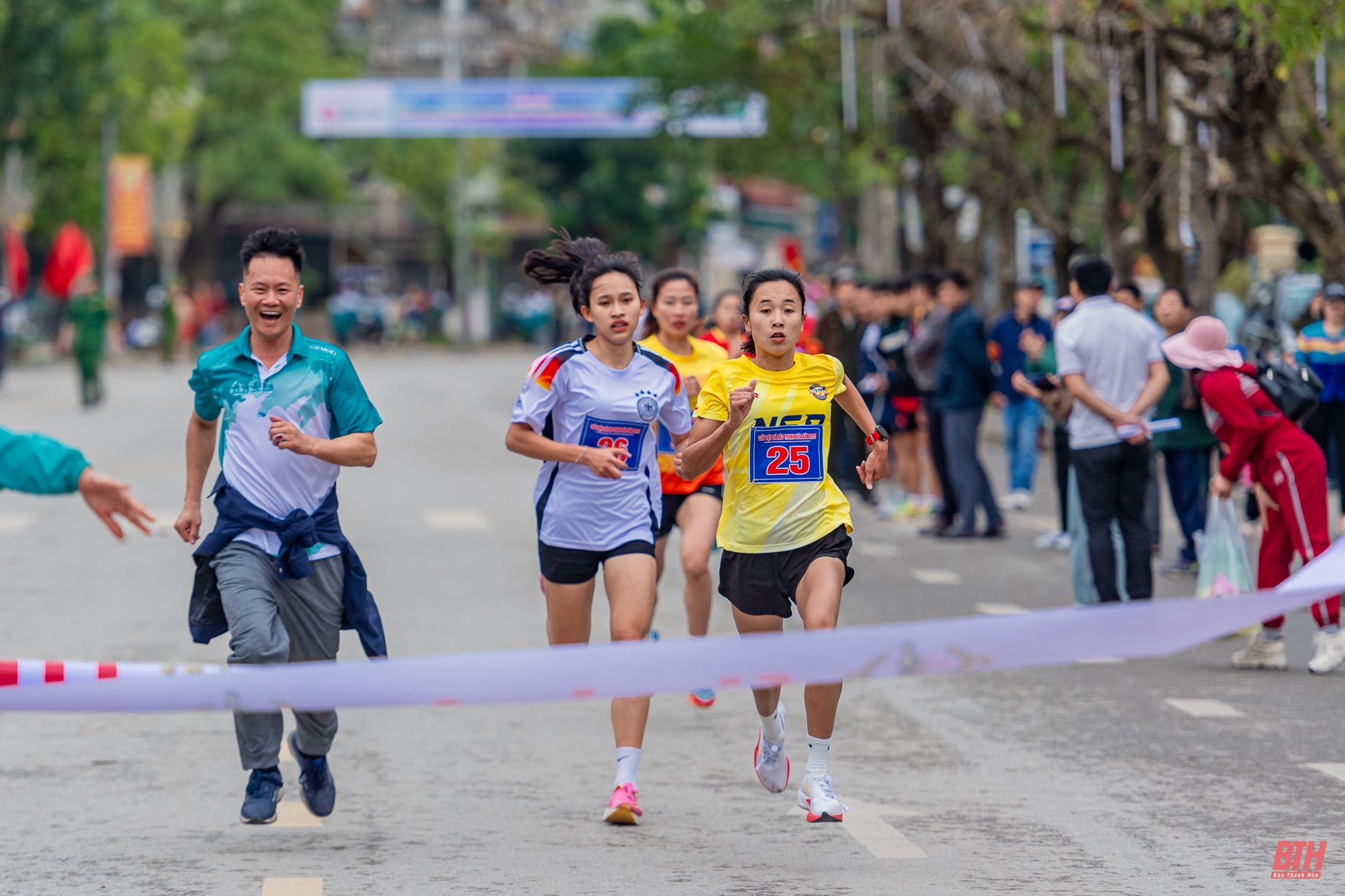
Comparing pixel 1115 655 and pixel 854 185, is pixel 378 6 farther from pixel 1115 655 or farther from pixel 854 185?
pixel 1115 655

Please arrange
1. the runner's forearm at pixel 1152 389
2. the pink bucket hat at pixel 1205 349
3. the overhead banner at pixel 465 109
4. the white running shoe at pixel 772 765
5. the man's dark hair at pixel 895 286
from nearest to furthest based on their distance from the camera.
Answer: the white running shoe at pixel 772 765 < the pink bucket hat at pixel 1205 349 < the runner's forearm at pixel 1152 389 < the man's dark hair at pixel 895 286 < the overhead banner at pixel 465 109

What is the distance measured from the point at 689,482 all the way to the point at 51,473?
161 inches

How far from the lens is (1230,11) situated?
44.5ft

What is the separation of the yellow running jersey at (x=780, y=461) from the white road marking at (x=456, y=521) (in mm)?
8664

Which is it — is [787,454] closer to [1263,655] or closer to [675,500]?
[675,500]

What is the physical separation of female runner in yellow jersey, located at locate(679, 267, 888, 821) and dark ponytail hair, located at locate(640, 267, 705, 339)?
2029 millimetres

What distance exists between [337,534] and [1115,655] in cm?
271

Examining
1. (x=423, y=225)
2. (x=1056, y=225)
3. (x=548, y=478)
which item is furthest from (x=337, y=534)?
(x=423, y=225)

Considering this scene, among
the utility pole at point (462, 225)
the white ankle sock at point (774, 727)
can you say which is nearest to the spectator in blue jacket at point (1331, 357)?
the white ankle sock at point (774, 727)

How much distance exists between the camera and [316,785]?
604 centimetres

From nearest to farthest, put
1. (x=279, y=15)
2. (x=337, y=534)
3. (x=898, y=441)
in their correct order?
(x=337, y=534) → (x=898, y=441) → (x=279, y=15)

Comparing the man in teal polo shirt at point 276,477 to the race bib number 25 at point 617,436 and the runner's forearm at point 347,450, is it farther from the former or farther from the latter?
the race bib number 25 at point 617,436

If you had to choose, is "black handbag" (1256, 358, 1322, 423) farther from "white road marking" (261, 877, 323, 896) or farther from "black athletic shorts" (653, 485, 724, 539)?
"white road marking" (261, 877, 323, 896)

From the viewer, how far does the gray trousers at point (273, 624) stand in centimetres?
577
